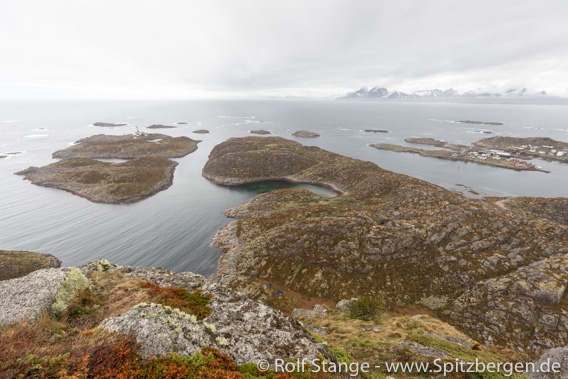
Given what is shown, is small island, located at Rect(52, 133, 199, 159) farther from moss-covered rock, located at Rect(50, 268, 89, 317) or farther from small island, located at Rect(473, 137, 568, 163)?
small island, located at Rect(473, 137, 568, 163)

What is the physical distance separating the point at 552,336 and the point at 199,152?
148247 mm

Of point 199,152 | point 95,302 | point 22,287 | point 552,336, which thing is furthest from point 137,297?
point 199,152

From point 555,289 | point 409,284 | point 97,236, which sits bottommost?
point 97,236

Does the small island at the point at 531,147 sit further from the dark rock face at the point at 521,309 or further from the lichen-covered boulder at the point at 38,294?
the lichen-covered boulder at the point at 38,294

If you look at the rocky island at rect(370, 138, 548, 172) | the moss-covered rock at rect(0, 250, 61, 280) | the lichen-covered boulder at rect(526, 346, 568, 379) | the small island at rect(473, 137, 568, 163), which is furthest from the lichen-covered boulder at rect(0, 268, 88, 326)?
the small island at rect(473, 137, 568, 163)

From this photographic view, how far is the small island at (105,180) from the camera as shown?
7138 centimetres

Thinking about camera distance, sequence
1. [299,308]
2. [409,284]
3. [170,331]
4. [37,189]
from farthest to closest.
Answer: [37,189] < [409,284] < [299,308] < [170,331]

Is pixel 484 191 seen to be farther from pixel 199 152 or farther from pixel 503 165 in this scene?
Result: pixel 199 152

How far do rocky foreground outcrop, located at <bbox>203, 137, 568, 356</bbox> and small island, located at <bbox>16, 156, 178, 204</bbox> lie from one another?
43.4 meters

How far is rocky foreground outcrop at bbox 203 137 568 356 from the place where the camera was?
88.0 ft

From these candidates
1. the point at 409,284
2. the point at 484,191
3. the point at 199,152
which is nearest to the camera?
the point at 409,284

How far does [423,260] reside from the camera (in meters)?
36.4

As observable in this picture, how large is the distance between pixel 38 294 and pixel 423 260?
46.9m

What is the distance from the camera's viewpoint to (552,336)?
23.9m
